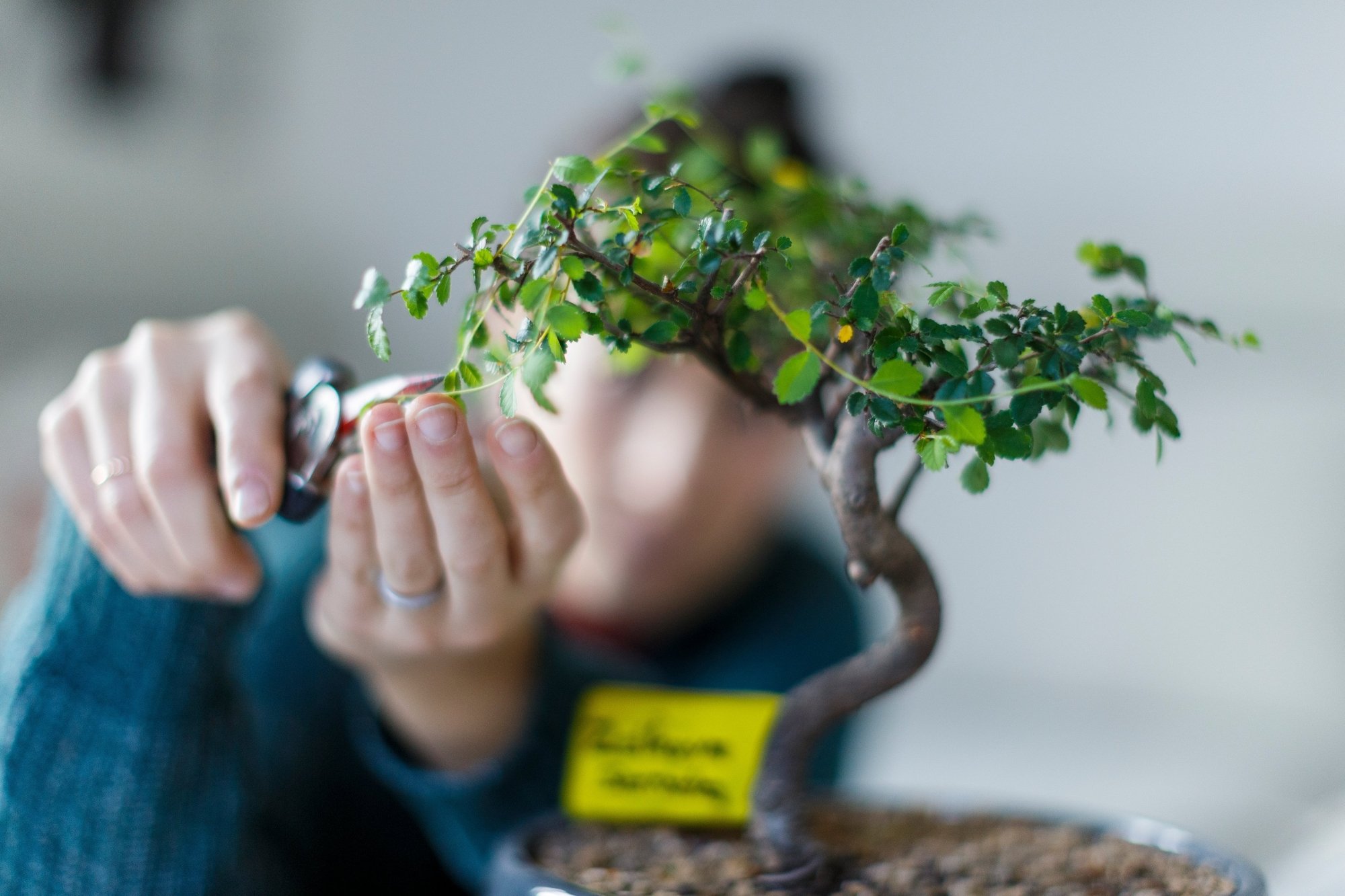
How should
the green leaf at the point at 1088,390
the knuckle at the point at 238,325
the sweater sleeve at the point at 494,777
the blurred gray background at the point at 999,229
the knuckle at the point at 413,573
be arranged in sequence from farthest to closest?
the blurred gray background at the point at 999,229 < the sweater sleeve at the point at 494,777 < the knuckle at the point at 238,325 < the knuckle at the point at 413,573 < the green leaf at the point at 1088,390

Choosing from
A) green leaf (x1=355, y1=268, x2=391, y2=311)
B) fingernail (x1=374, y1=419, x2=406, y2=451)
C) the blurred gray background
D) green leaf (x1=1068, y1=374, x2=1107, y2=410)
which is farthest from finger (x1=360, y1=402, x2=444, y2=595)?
the blurred gray background

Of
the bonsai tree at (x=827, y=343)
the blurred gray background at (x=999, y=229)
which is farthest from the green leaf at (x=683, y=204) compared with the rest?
the blurred gray background at (x=999, y=229)

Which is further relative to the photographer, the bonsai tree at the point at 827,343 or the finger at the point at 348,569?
the finger at the point at 348,569

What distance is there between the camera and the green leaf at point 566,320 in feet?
1.41

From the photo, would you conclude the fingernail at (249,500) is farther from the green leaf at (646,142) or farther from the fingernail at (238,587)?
the green leaf at (646,142)

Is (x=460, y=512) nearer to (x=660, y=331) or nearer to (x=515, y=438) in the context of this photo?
(x=515, y=438)

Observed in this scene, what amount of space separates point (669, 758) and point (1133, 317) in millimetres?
457

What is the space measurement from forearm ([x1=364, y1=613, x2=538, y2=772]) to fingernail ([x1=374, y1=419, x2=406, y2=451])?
0.28 metres

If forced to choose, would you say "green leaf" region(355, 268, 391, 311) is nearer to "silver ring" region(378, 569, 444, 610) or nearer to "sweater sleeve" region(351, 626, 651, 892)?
"silver ring" region(378, 569, 444, 610)

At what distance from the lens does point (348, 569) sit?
666mm

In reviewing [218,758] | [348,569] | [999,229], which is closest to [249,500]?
[348,569]

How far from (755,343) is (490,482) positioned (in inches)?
9.3

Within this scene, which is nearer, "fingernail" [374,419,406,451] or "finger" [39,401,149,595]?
"fingernail" [374,419,406,451]

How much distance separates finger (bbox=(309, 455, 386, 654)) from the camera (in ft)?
1.95
